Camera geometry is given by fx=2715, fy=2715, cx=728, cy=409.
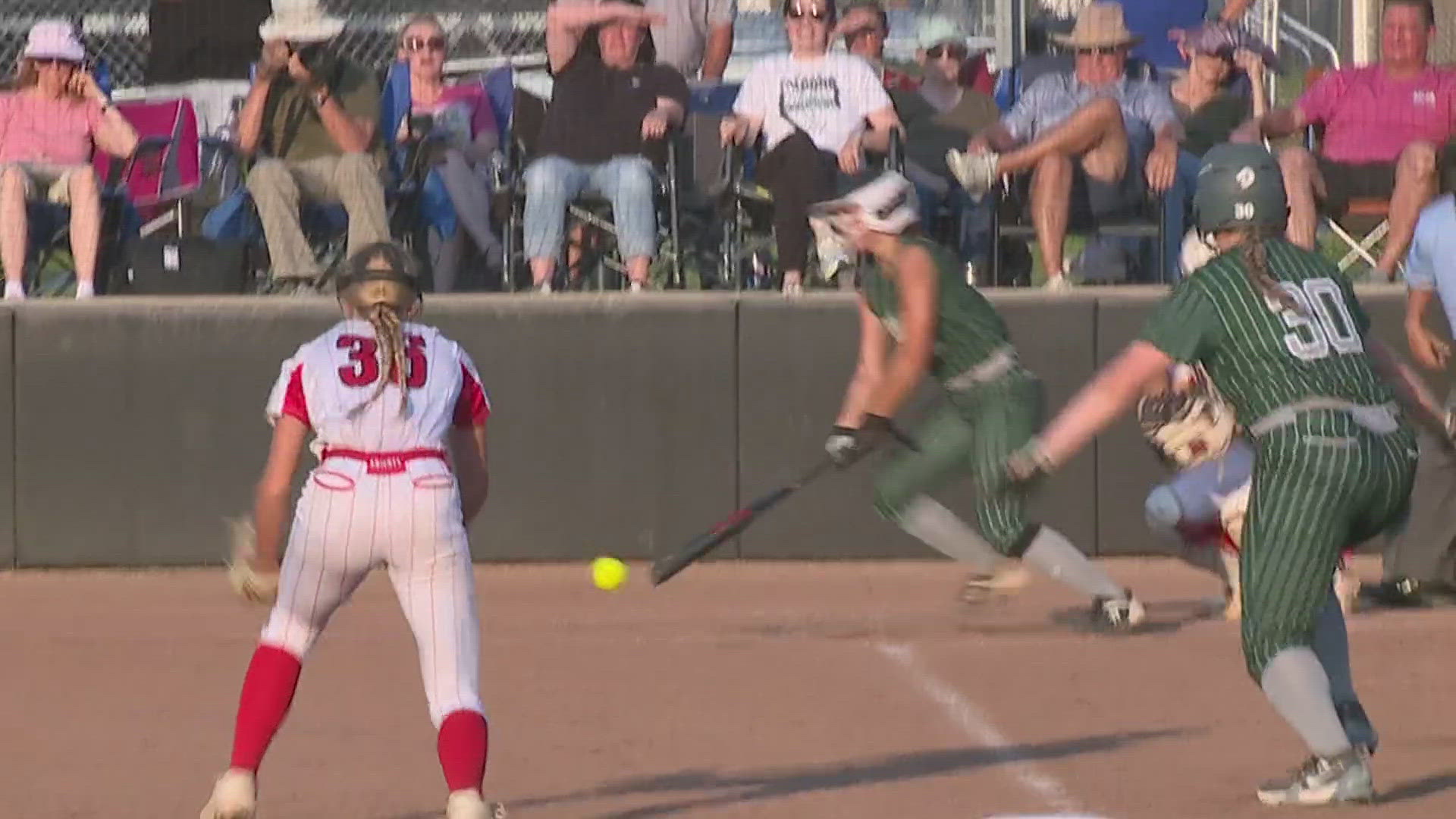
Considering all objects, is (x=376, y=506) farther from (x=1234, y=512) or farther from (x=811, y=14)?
(x=811, y=14)

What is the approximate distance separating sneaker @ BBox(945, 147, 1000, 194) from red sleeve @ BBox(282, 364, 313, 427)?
307 inches

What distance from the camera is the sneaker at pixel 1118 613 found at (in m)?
10.7

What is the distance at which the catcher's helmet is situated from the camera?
7074mm

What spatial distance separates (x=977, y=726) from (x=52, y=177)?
6.82 m

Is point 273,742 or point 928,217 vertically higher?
point 928,217

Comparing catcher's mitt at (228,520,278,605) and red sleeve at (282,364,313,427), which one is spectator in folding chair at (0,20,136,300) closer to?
catcher's mitt at (228,520,278,605)

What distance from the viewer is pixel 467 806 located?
645cm

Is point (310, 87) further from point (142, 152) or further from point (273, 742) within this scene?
point (273, 742)

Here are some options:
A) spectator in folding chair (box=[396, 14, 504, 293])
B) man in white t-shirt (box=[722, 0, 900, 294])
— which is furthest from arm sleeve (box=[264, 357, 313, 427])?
spectator in folding chair (box=[396, 14, 504, 293])

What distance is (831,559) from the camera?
13.4m

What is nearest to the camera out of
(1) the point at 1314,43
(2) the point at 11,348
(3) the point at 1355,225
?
(2) the point at 11,348

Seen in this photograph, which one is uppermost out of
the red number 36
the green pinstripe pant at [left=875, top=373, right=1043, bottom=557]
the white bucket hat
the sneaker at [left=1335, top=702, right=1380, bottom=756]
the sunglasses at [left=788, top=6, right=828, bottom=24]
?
the sunglasses at [left=788, top=6, right=828, bottom=24]

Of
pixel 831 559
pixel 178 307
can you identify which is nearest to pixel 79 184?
pixel 178 307

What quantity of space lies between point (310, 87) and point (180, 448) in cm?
196
